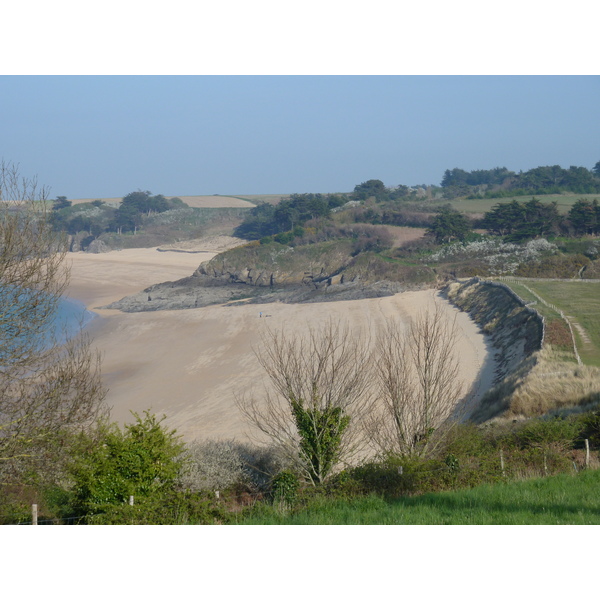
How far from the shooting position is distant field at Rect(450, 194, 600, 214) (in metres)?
78.2

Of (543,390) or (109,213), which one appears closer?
(543,390)

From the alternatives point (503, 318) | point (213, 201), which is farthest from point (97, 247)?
point (503, 318)

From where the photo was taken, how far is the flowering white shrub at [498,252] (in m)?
55.0

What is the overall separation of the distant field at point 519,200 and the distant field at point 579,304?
113ft

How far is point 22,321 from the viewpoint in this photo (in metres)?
9.93

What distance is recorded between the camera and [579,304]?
104 feet

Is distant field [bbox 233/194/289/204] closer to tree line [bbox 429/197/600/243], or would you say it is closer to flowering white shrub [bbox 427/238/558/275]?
tree line [bbox 429/197/600/243]

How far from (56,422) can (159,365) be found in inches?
824

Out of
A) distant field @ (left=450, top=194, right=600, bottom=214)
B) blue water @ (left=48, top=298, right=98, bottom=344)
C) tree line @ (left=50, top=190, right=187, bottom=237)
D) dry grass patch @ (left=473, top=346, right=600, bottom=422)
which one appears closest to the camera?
dry grass patch @ (left=473, top=346, right=600, bottom=422)

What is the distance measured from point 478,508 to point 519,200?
271 ft

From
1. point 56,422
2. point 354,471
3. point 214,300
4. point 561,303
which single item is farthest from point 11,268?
point 214,300

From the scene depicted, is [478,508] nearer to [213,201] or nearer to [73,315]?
[73,315]

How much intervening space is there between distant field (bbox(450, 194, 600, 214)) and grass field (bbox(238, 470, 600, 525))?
67.5 m

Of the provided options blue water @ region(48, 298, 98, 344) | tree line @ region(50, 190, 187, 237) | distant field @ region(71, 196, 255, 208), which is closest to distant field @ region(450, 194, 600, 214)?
blue water @ region(48, 298, 98, 344)
